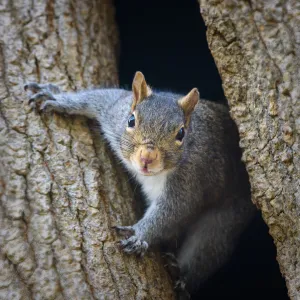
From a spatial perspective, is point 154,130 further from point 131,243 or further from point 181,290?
point 181,290

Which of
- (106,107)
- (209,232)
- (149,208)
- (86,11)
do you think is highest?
(86,11)

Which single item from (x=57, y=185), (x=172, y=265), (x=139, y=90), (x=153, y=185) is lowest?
(x=172, y=265)

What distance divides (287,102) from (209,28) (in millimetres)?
511

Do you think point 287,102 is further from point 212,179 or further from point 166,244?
point 166,244

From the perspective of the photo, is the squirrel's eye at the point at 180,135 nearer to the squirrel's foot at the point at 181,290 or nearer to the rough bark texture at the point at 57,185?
the rough bark texture at the point at 57,185

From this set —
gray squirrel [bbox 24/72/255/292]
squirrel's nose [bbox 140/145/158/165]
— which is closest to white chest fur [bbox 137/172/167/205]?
gray squirrel [bbox 24/72/255/292]

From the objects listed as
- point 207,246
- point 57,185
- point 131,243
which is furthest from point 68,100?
point 207,246

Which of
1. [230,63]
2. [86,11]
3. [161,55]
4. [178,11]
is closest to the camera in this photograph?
[230,63]

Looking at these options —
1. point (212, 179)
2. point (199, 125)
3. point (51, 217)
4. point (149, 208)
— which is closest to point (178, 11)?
point (199, 125)

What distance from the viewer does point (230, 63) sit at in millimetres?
2025

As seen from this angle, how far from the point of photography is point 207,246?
260cm

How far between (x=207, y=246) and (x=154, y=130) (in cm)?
89

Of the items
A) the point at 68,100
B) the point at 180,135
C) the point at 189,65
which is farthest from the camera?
the point at 189,65

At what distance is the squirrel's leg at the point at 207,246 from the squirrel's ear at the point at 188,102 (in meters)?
0.69
